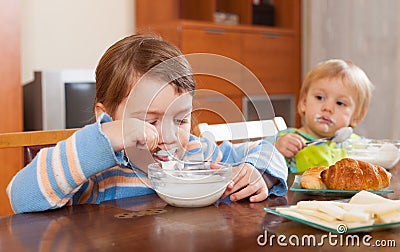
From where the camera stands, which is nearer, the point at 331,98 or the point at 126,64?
the point at 126,64

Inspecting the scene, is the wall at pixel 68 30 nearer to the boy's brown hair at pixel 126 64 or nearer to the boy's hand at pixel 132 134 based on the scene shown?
the boy's brown hair at pixel 126 64

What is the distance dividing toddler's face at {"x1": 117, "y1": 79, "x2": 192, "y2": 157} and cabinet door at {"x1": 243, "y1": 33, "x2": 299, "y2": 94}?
287 centimetres

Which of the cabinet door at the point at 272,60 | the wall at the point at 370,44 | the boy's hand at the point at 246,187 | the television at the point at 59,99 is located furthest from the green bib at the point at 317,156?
the cabinet door at the point at 272,60

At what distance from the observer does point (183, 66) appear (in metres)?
1.01

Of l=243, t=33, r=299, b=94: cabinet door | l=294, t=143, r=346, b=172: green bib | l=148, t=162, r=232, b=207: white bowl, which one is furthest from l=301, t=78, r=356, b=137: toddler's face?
l=243, t=33, r=299, b=94: cabinet door

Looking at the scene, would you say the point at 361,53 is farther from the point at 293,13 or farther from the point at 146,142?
the point at 146,142

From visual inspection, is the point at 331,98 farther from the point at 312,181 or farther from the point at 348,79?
the point at 312,181

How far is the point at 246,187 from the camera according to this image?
41.6 inches

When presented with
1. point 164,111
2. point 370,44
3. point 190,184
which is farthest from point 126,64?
point 370,44

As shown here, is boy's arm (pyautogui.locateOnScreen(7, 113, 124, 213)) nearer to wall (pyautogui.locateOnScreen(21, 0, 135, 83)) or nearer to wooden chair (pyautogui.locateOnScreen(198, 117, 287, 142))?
wooden chair (pyautogui.locateOnScreen(198, 117, 287, 142))

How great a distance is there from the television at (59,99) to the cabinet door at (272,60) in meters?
1.34

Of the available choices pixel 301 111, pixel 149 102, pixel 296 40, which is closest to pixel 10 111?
pixel 301 111

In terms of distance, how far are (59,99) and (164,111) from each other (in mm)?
1888

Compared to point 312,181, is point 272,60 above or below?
above
